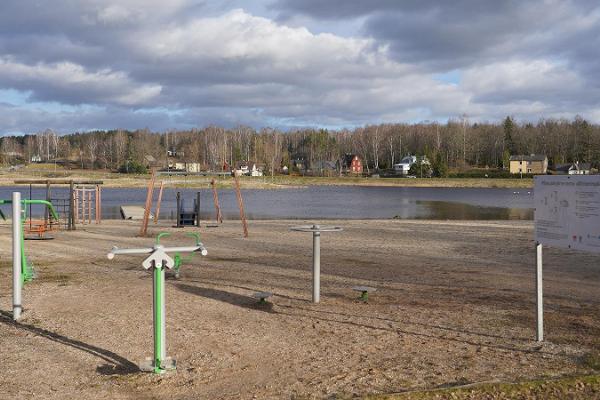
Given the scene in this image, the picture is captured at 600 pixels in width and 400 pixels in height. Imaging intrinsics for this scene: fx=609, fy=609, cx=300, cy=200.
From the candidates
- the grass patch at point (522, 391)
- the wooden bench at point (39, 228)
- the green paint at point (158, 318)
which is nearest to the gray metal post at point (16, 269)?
the green paint at point (158, 318)

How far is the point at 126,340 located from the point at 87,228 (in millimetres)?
16982

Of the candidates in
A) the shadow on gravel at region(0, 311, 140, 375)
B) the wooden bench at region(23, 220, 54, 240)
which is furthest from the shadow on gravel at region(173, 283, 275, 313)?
the wooden bench at region(23, 220, 54, 240)

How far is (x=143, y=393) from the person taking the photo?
17.0 ft

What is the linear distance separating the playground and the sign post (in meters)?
1.10

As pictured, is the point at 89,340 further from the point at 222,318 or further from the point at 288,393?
the point at 288,393

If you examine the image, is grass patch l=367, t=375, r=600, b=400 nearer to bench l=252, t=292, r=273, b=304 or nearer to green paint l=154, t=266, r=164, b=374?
green paint l=154, t=266, r=164, b=374

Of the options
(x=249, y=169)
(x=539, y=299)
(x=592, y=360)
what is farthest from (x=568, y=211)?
(x=249, y=169)

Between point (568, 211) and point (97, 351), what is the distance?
16.6 feet

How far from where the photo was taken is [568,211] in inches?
241

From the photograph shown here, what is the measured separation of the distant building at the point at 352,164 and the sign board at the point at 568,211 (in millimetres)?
118539

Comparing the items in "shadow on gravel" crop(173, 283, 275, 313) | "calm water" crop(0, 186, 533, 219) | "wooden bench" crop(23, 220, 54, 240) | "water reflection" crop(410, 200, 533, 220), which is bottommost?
"calm water" crop(0, 186, 533, 219)

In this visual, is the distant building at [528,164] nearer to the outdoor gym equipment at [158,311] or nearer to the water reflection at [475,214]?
the water reflection at [475,214]

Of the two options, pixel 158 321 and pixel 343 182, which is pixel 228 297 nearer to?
pixel 158 321

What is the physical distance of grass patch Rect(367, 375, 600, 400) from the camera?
4.91 m
